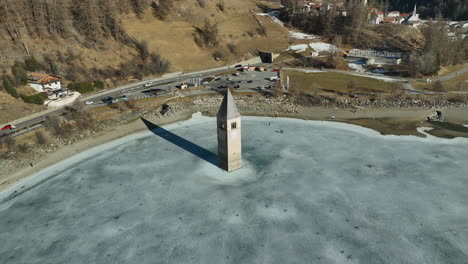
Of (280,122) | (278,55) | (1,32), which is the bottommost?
(280,122)

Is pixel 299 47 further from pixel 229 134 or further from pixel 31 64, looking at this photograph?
pixel 31 64

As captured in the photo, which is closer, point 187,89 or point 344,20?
point 187,89

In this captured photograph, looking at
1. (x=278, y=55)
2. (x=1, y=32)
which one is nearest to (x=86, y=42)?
(x=1, y=32)

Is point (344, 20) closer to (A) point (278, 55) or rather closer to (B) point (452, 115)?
(A) point (278, 55)

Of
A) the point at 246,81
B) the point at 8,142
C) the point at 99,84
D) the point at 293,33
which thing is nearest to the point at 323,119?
the point at 246,81

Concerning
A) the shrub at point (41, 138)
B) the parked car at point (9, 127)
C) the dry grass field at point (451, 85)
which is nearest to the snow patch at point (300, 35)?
the dry grass field at point (451, 85)

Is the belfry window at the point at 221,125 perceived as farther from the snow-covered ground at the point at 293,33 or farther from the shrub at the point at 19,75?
the snow-covered ground at the point at 293,33

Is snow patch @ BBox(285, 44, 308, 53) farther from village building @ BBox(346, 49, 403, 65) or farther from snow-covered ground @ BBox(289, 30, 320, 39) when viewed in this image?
village building @ BBox(346, 49, 403, 65)
